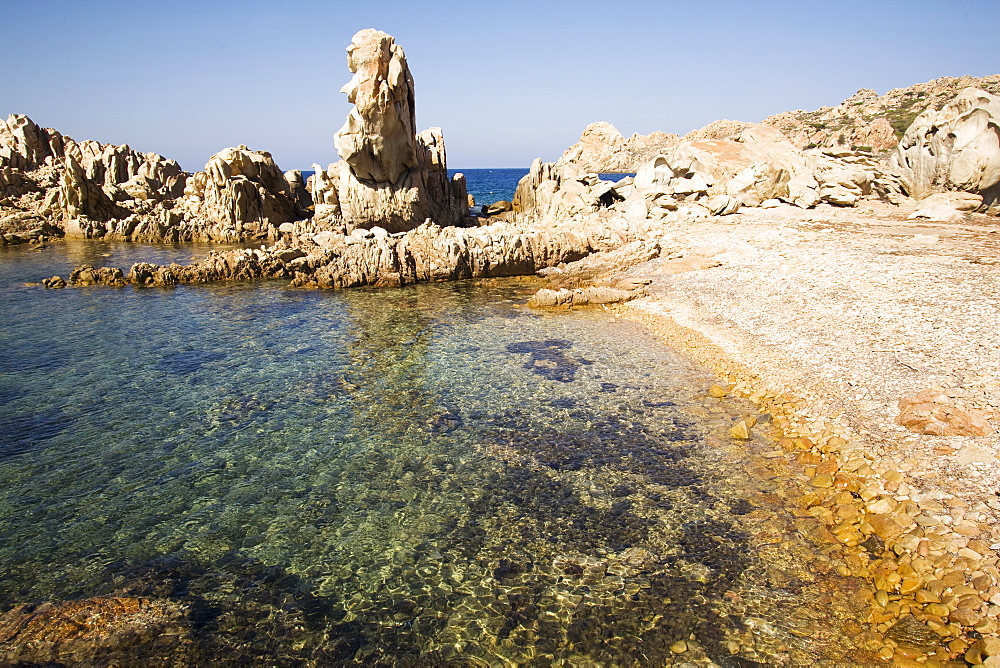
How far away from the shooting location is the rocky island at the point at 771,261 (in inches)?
283

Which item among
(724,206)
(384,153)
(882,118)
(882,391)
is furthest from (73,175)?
(882,118)

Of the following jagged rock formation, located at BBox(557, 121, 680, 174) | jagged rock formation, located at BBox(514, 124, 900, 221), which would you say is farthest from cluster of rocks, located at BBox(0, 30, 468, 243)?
jagged rock formation, located at BBox(557, 121, 680, 174)

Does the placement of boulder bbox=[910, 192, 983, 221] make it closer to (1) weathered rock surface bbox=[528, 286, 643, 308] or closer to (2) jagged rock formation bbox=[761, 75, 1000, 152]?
(1) weathered rock surface bbox=[528, 286, 643, 308]

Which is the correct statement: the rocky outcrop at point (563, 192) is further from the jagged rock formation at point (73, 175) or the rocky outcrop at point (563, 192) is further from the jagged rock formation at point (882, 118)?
the jagged rock formation at point (73, 175)

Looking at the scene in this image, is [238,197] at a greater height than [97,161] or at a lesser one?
lesser

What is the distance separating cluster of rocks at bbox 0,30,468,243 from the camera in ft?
104

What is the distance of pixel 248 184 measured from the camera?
40625mm

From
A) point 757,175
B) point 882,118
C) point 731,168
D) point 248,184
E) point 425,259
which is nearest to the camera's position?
point 425,259

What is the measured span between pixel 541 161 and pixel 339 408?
1438 inches

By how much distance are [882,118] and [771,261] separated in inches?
2268

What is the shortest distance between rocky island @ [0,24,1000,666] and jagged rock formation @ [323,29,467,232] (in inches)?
5.1

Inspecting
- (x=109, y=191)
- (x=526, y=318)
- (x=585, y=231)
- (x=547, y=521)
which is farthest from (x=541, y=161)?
(x=547, y=521)

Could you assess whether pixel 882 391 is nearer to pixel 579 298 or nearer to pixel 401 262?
pixel 579 298

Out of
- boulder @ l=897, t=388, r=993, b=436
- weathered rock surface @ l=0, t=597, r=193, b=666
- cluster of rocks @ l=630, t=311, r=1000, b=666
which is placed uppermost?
boulder @ l=897, t=388, r=993, b=436
